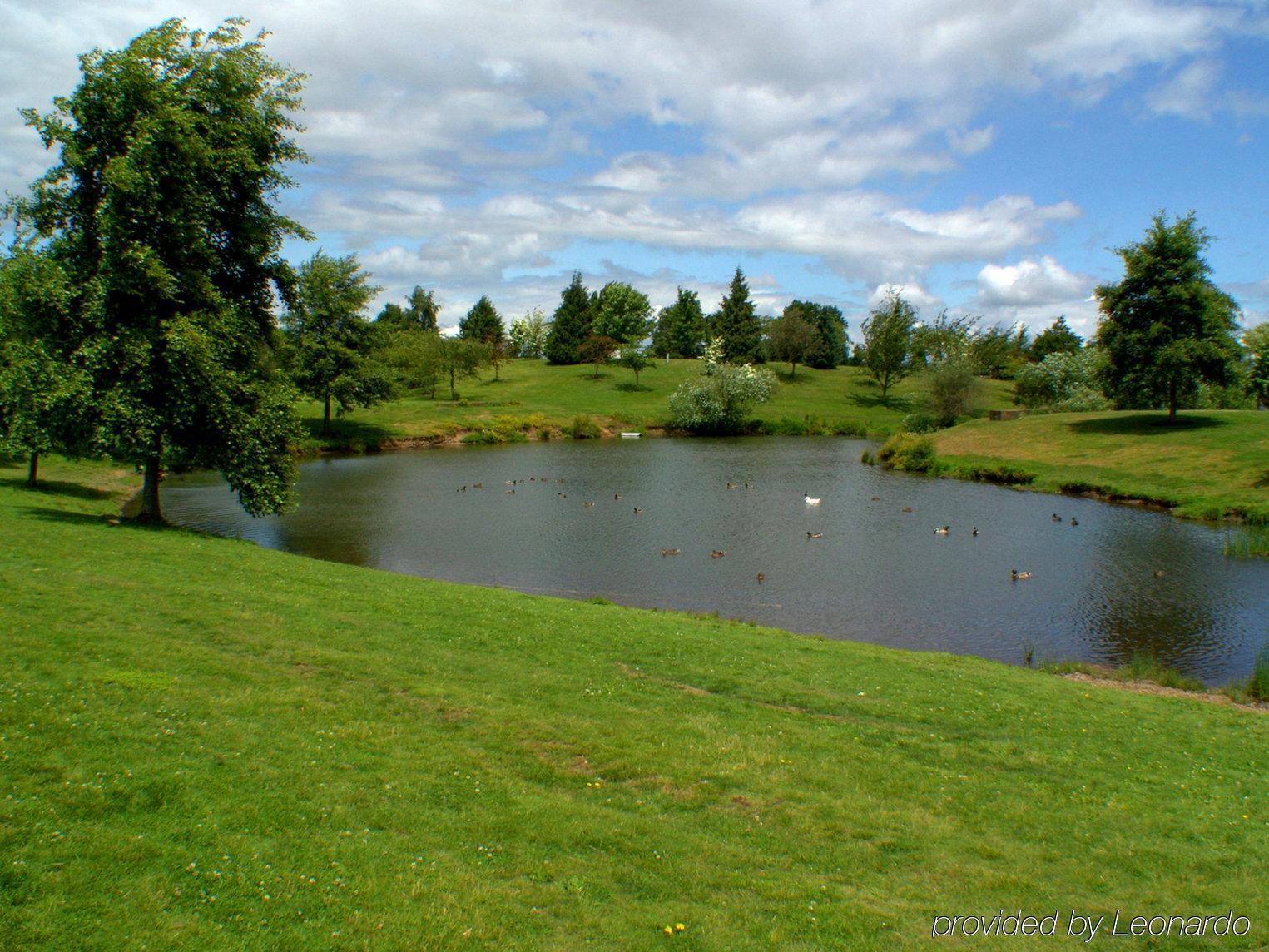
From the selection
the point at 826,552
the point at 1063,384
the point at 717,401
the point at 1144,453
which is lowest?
the point at 826,552

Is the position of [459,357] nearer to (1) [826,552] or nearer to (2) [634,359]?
(2) [634,359]

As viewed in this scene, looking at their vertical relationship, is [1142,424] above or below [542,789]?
above

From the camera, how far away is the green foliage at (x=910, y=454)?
6581 cm

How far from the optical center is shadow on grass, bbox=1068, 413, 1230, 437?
60781 millimetres

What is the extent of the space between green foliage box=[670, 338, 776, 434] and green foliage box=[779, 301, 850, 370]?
Result: 3716 centimetres

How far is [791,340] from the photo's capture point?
129 m

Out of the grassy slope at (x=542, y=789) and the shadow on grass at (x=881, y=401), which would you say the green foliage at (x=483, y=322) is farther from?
the grassy slope at (x=542, y=789)

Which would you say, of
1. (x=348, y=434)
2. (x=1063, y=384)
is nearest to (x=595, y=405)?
(x=348, y=434)

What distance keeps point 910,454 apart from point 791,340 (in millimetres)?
65135

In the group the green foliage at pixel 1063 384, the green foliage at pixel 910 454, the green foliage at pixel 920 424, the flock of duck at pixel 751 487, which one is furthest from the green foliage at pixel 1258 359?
the flock of duck at pixel 751 487

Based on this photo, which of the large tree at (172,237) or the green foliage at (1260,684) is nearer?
the green foliage at (1260,684)

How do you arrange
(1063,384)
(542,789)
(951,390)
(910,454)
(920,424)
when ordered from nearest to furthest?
(542,789), (910,454), (920,424), (951,390), (1063,384)

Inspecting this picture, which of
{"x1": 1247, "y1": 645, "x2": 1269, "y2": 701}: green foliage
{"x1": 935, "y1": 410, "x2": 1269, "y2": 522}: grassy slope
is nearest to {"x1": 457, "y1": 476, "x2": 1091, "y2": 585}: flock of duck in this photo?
{"x1": 935, "y1": 410, "x2": 1269, "y2": 522}: grassy slope

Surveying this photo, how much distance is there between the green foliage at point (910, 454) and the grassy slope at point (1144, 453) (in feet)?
6.30
